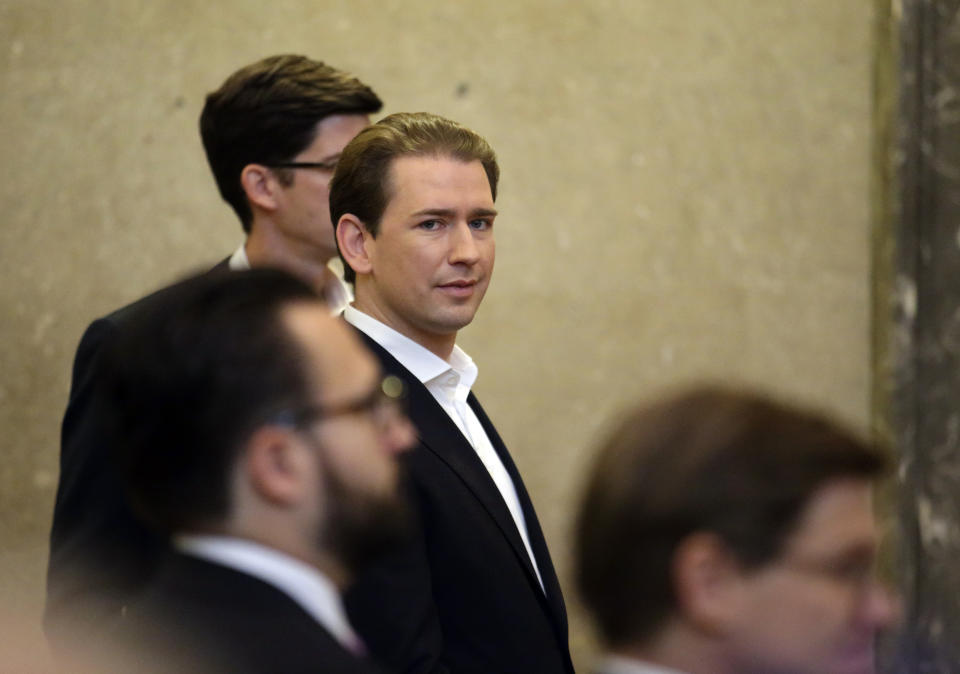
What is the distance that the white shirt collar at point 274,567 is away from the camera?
135cm

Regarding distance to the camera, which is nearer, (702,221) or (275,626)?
(275,626)

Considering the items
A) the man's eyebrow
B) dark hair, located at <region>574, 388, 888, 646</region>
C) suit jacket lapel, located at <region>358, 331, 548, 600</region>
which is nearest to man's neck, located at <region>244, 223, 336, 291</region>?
the man's eyebrow

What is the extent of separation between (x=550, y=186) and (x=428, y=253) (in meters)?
1.84

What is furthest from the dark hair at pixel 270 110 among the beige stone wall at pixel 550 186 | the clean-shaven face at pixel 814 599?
the clean-shaven face at pixel 814 599

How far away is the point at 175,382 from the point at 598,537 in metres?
0.52

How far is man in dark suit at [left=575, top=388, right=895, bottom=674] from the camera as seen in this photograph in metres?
1.30

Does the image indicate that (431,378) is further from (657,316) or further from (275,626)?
(657,316)

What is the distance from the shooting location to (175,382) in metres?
1.41

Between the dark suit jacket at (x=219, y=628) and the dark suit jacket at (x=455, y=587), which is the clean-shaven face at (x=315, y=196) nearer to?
the dark suit jacket at (x=455, y=587)

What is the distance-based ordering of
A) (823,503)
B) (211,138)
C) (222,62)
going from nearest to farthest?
1. (823,503)
2. (211,138)
3. (222,62)

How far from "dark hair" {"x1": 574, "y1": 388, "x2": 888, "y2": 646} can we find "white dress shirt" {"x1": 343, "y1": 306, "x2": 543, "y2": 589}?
1.00 m

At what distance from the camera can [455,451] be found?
7.50 ft

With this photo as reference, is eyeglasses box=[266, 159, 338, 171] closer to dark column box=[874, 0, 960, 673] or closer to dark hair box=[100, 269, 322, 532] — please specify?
dark hair box=[100, 269, 322, 532]

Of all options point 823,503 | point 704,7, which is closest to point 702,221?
point 704,7
